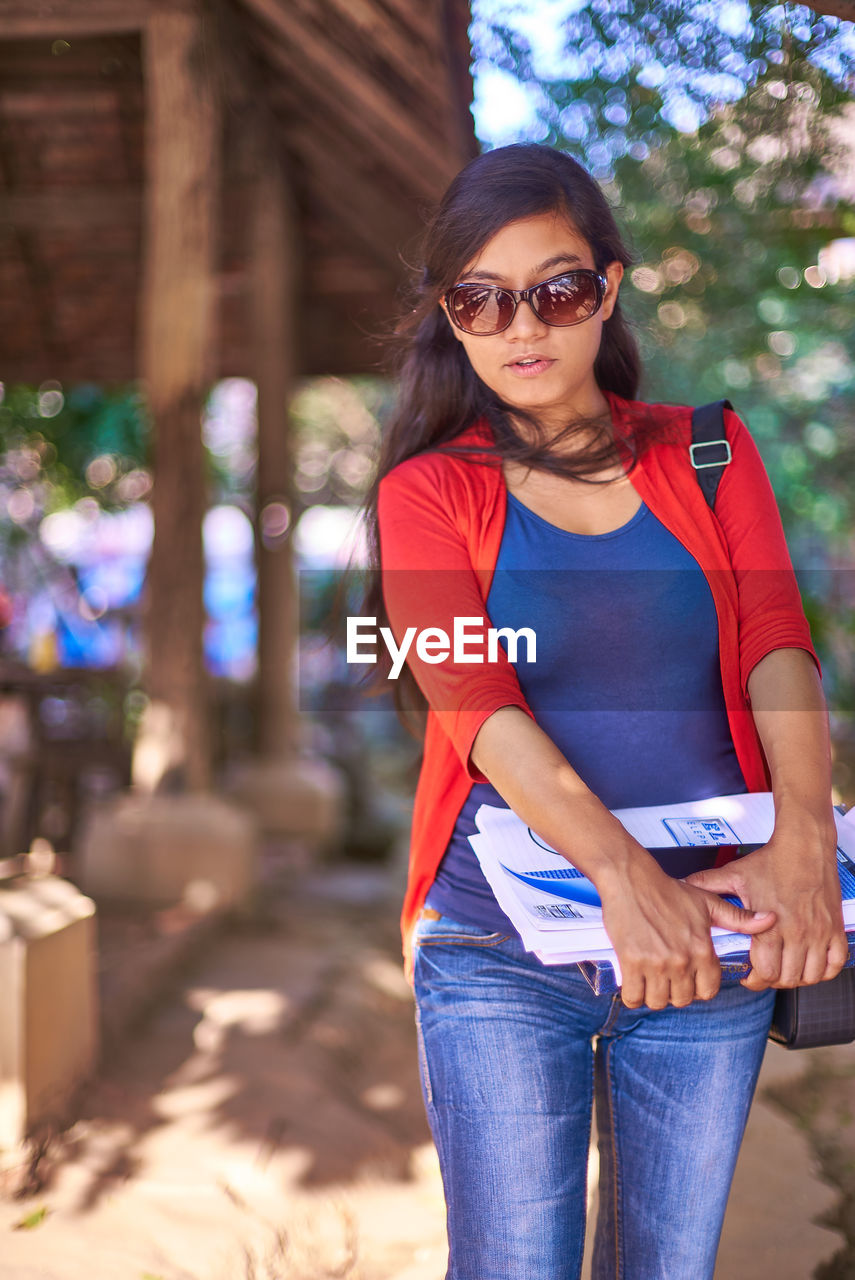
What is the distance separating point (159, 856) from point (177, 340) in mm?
2500

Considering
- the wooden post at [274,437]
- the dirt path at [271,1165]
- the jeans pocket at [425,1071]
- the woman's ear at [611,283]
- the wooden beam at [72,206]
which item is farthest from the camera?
the wooden post at [274,437]

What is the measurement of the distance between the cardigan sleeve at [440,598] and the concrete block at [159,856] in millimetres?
4112

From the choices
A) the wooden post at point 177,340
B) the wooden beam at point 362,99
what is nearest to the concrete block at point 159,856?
the wooden post at point 177,340

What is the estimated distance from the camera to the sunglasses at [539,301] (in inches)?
58.7

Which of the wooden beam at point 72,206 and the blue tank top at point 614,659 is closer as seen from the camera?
the blue tank top at point 614,659

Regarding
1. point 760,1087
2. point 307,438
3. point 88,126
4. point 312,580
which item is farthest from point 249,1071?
point 307,438

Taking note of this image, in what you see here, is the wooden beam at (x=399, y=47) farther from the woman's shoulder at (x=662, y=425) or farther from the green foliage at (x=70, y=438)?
the green foliage at (x=70, y=438)

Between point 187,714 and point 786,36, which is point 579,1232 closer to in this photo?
point 786,36

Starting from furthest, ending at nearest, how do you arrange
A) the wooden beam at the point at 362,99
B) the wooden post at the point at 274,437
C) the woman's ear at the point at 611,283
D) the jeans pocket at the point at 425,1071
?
the wooden post at the point at 274,437, the wooden beam at the point at 362,99, the woman's ear at the point at 611,283, the jeans pocket at the point at 425,1071

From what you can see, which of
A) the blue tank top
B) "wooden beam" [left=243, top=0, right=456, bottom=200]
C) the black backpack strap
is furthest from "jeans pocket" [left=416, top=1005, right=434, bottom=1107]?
"wooden beam" [left=243, top=0, right=456, bottom=200]

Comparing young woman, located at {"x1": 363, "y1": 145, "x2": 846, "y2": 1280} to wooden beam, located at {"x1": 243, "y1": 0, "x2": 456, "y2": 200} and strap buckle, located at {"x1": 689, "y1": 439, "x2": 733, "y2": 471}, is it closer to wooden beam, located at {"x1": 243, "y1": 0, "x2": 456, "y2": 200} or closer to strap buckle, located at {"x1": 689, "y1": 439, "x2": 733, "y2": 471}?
strap buckle, located at {"x1": 689, "y1": 439, "x2": 733, "y2": 471}

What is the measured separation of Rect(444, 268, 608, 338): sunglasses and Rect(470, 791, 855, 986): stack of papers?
25.5 inches

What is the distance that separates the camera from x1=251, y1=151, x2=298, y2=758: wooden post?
24.8 feet

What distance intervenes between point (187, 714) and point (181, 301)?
6.65 ft
